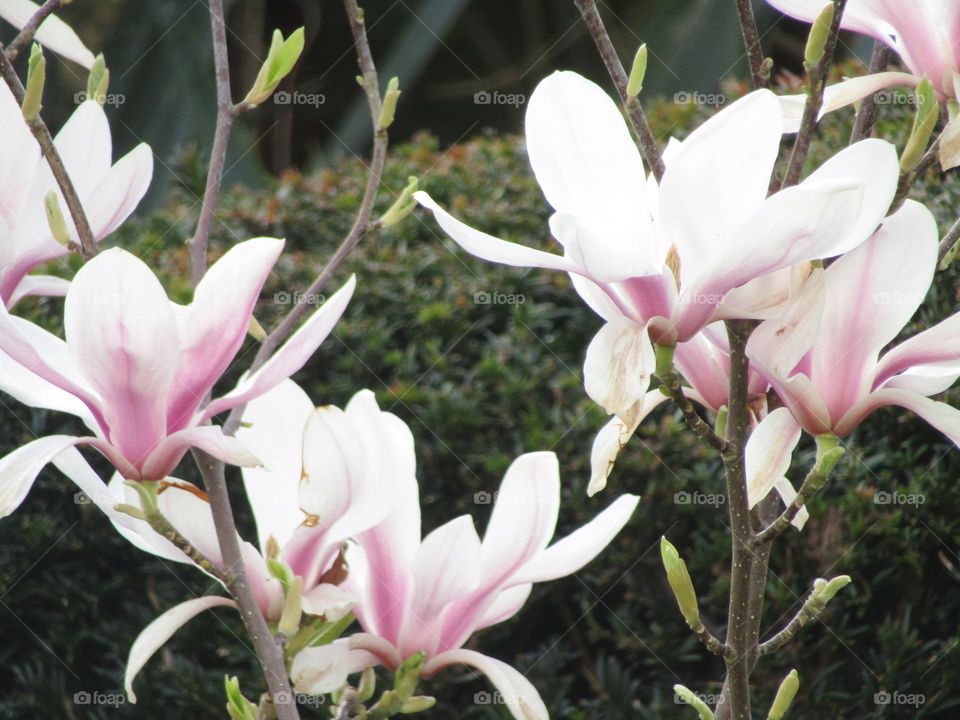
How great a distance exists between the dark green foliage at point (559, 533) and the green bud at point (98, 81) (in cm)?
54

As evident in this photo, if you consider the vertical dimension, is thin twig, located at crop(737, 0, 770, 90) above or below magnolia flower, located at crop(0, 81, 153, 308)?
above

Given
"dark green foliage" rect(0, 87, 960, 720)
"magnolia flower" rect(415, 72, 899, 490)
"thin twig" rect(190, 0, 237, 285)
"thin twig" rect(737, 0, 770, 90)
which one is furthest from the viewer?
"dark green foliage" rect(0, 87, 960, 720)

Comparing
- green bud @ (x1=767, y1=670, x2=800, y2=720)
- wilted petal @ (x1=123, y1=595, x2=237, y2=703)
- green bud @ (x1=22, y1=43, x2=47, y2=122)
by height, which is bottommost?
green bud @ (x1=767, y1=670, x2=800, y2=720)

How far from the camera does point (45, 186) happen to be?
0.69 metres

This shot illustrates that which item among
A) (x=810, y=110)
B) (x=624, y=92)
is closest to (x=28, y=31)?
(x=624, y=92)

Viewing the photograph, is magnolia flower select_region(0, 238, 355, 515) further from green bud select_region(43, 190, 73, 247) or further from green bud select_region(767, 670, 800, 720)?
green bud select_region(767, 670, 800, 720)

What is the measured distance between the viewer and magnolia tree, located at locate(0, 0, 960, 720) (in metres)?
0.53

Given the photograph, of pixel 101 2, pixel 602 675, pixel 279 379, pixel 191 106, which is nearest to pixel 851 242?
pixel 279 379

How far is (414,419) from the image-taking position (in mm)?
1310

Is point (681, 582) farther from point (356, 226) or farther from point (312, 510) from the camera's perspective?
point (356, 226)

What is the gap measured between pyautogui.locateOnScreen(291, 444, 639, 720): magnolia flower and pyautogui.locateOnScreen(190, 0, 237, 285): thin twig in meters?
0.18

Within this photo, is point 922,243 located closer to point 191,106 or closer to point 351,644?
point 351,644

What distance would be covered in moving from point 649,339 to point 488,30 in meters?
3.38

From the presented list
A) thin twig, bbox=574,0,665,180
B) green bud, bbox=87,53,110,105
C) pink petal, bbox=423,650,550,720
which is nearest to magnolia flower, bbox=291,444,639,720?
pink petal, bbox=423,650,550,720
